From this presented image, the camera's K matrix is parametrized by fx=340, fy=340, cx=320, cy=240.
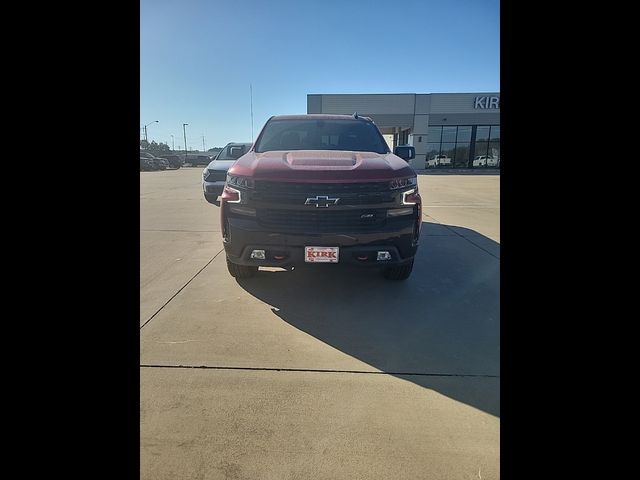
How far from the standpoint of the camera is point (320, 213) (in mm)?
3018

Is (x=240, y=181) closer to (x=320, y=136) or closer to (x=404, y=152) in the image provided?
(x=320, y=136)

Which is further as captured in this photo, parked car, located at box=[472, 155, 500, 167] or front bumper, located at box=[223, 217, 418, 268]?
parked car, located at box=[472, 155, 500, 167]

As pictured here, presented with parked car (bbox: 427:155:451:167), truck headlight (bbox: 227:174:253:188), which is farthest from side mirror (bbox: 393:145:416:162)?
parked car (bbox: 427:155:451:167)

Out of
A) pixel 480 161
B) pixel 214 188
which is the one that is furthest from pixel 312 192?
pixel 480 161

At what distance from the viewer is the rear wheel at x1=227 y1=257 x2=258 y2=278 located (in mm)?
3629

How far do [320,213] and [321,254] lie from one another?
0.36 meters

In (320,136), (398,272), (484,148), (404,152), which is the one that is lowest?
(398,272)

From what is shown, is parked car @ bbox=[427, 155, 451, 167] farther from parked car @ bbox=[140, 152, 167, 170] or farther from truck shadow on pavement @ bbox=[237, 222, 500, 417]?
truck shadow on pavement @ bbox=[237, 222, 500, 417]

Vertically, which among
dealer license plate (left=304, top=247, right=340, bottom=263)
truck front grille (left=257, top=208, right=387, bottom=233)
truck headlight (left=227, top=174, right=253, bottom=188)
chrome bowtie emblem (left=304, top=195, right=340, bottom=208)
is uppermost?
truck headlight (left=227, top=174, right=253, bottom=188)

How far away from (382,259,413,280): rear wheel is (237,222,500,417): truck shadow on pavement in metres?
0.07

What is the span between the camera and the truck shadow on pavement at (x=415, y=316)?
89.5 inches

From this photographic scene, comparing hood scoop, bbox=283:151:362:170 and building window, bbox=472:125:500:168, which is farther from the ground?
building window, bbox=472:125:500:168
